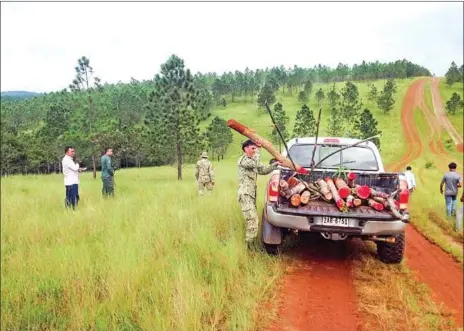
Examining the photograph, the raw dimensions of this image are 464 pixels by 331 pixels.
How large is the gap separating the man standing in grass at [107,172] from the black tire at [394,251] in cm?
758

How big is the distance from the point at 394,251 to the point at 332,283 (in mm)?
1400

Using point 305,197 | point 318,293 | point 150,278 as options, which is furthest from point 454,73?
point 150,278

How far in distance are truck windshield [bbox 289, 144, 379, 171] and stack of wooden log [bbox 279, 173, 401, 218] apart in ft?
3.00

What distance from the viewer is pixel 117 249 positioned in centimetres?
477

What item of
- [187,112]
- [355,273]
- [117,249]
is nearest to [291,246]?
[355,273]

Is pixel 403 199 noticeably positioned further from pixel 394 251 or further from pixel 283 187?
pixel 283 187

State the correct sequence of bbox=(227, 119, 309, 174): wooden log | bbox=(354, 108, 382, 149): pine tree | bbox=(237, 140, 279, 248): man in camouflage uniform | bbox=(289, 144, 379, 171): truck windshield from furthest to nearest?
bbox=(354, 108, 382, 149): pine tree
bbox=(289, 144, 379, 171): truck windshield
bbox=(237, 140, 279, 248): man in camouflage uniform
bbox=(227, 119, 309, 174): wooden log

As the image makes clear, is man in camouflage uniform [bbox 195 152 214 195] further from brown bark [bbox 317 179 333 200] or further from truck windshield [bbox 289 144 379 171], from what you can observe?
brown bark [bbox 317 179 333 200]

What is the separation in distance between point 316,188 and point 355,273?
51.2 inches

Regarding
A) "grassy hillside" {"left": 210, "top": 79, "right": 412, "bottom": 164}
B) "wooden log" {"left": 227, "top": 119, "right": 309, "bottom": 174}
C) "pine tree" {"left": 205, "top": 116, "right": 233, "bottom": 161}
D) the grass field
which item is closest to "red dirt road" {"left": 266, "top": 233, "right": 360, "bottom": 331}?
the grass field

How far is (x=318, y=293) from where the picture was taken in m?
4.57

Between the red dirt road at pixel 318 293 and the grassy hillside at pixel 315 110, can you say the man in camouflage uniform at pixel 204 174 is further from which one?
the grassy hillside at pixel 315 110

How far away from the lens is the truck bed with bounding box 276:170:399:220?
498cm

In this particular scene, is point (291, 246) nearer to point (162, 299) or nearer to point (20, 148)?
point (162, 299)
